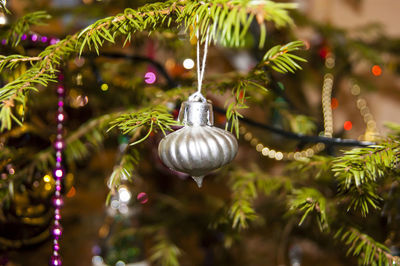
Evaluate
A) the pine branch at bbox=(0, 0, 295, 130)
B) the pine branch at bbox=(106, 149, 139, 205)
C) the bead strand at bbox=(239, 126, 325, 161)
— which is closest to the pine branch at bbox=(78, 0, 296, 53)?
the pine branch at bbox=(0, 0, 295, 130)

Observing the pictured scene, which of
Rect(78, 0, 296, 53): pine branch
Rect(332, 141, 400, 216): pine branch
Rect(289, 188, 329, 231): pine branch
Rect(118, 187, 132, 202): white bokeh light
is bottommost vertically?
Rect(118, 187, 132, 202): white bokeh light

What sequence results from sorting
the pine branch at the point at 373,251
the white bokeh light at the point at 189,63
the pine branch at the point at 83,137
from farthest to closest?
the white bokeh light at the point at 189,63
the pine branch at the point at 83,137
the pine branch at the point at 373,251

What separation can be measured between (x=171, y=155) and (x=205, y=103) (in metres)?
0.07

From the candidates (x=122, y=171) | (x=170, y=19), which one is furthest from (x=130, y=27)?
(x=122, y=171)

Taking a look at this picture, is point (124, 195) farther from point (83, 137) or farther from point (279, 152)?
point (279, 152)

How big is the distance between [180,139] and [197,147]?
2 cm

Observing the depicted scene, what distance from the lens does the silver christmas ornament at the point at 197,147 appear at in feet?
1.09

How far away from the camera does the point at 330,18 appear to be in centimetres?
123

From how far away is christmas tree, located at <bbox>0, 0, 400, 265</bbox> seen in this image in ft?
1.14

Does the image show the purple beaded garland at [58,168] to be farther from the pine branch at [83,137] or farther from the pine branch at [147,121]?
the pine branch at [147,121]

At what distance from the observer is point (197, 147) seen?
330 millimetres

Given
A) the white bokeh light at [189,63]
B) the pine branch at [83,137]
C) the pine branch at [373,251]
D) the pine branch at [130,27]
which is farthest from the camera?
the white bokeh light at [189,63]

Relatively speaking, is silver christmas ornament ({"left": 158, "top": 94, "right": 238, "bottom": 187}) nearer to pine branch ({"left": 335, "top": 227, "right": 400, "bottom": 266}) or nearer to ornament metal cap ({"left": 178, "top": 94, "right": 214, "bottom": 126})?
ornament metal cap ({"left": 178, "top": 94, "right": 214, "bottom": 126})

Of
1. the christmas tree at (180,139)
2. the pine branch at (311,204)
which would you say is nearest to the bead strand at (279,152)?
the christmas tree at (180,139)
